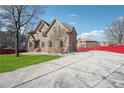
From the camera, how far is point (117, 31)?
7.04 m

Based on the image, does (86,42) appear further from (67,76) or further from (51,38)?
(51,38)

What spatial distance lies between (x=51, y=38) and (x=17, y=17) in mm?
3095

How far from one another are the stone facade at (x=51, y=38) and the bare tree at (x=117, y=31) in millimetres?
2980

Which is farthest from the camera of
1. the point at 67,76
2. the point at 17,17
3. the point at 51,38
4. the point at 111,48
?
the point at 51,38

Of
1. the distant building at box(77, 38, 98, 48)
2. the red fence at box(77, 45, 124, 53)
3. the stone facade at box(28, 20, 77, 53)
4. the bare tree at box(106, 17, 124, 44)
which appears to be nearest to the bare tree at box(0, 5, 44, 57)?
the stone facade at box(28, 20, 77, 53)

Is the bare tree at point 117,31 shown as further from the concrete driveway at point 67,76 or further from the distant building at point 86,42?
the concrete driveway at point 67,76

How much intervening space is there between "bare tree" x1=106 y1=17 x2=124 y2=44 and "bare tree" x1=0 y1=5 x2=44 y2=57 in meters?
3.08

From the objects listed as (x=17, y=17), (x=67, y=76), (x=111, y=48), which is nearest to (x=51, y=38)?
(x=17, y=17)

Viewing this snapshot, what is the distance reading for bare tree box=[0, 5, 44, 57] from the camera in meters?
8.06

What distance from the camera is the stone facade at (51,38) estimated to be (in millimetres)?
10453

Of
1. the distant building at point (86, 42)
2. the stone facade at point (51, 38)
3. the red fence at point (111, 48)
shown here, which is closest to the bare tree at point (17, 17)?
the stone facade at point (51, 38)

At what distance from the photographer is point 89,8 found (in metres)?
5.55

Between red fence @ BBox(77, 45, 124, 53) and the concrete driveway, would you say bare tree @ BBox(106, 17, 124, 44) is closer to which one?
red fence @ BBox(77, 45, 124, 53)
